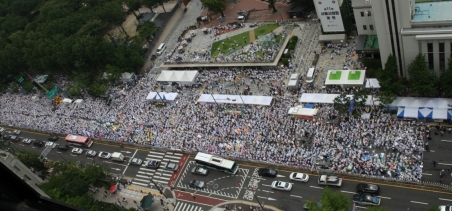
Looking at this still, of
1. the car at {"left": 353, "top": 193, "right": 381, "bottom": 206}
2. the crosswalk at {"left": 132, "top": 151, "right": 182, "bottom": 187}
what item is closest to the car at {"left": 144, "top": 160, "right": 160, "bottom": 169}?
the crosswalk at {"left": 132, "top": 151, "right": 182, "bottom": 187}

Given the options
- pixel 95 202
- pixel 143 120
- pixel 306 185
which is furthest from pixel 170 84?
pixel 306 185

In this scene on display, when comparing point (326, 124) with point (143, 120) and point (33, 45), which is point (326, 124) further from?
point (33, 45)

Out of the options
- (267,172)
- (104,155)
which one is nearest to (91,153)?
(104,155)

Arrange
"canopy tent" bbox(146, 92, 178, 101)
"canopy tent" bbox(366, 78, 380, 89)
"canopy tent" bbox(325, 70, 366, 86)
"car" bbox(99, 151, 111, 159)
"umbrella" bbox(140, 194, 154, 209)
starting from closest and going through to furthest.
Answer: "umbrella" bbox(140, 194, 154, 209), "canopy tent" bbox(366, 78, 380, 89), "canopy tent" bbox(325, 70, 366, 86), "car" bbox(99, 151, 111, 159), "canopy tent" bbox(146, 92, 178, 101)

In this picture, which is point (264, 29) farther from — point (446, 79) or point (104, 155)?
point (104, 155)

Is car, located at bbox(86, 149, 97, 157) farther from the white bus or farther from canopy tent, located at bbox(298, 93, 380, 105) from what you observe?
the white bus

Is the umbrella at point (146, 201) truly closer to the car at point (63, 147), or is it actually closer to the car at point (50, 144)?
the car at point (63, 147)

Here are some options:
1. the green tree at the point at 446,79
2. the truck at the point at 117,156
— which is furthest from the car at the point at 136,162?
the green tree at the point at 446,79
